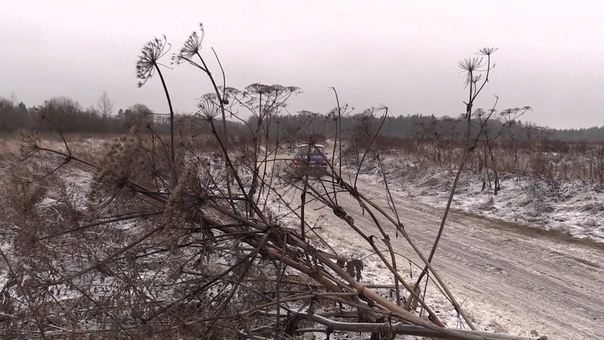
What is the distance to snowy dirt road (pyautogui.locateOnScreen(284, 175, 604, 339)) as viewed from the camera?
14.9 feet

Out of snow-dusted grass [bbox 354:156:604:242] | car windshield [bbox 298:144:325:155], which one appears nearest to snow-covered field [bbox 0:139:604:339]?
snow-dusted grass [bbox 354:156:604:242]

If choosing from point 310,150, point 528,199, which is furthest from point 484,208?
point 310,150

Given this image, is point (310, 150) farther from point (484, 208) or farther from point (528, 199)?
point (528, 199)

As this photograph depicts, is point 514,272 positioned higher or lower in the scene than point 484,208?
lower

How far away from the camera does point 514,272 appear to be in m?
6.37

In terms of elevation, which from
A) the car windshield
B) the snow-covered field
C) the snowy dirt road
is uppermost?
the car windshield

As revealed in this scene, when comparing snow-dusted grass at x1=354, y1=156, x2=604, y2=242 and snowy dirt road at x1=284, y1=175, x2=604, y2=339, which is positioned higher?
snow-dusted grass at x1=354, y1=156, x2=604, y2=242

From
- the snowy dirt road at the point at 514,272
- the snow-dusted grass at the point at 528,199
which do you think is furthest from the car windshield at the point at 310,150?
the snow-dusted grass at the point at 528,199

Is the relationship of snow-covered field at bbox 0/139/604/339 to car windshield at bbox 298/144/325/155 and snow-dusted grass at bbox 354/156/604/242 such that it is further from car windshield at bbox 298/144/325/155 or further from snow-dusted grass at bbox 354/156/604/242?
car windshield at bbox 298/144/325/155

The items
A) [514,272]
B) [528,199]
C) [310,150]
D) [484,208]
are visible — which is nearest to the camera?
[310,150]

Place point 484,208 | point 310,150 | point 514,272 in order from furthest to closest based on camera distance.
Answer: point 484,208, point 514,272, point 310,150

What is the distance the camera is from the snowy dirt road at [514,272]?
454 centimetres

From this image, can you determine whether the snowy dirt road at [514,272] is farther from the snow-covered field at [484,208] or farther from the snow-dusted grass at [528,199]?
the snow-dusted grass at [528,199]

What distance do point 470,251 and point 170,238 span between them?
6466 mm
